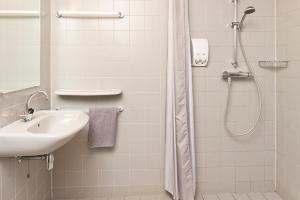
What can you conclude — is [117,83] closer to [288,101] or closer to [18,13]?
[18,13]

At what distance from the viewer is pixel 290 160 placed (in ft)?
7.93

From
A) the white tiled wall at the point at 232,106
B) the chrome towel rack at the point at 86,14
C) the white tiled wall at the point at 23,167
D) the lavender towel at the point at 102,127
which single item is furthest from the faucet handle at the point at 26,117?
the white tiled wall at the point at 232,106

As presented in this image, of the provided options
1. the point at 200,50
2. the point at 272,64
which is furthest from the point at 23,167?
the point at 272,64

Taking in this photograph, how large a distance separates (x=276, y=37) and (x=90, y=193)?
7.09 feet

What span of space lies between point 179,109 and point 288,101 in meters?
0.92

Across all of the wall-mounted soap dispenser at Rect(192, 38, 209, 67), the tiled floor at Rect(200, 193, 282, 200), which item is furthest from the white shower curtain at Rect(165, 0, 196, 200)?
the tiled floor at Rect(200, 193, 282, 200)

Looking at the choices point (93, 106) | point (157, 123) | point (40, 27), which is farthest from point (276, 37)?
point (40, 27)

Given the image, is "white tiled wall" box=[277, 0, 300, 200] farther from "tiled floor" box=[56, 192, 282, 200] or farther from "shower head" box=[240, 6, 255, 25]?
"shower head" box=[240, 6, 255, 25]

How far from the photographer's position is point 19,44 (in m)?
1.93

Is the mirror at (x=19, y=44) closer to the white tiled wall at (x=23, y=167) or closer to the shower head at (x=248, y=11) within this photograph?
the white tiled wall at (x=23, y=167)

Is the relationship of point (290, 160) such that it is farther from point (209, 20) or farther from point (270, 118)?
point (209, 20)

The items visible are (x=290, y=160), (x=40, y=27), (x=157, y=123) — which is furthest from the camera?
(x=157, y=123)

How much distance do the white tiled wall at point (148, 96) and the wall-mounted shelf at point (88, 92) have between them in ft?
0.22

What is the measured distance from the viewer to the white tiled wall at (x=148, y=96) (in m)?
2.52
